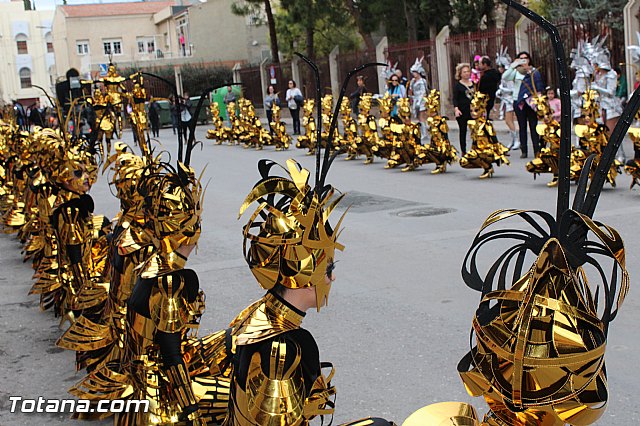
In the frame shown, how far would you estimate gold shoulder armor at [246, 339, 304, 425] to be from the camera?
2830 mm

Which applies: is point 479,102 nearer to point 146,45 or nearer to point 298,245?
point 298,245

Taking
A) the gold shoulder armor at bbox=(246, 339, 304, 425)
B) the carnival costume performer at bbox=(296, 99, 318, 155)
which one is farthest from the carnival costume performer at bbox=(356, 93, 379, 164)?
the gold shoulder armor at bbox=(246, 339, 304, 425)

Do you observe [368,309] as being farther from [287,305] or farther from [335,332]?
[287,305]

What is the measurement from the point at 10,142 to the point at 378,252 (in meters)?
5.18

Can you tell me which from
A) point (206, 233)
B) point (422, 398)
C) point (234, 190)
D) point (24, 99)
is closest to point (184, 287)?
point (422, 398)

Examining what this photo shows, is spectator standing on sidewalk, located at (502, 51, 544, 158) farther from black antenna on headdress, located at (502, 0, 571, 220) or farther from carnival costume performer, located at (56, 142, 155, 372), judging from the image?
black antenna on headdress, located at (502, 0, 571, 220)

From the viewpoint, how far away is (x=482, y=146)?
1326cm

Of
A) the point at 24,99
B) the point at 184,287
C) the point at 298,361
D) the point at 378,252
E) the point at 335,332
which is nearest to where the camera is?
the point at 298,361

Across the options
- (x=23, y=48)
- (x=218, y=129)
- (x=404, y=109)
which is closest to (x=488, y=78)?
(x=404, y=109)

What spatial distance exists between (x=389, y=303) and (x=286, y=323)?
3.80 meters

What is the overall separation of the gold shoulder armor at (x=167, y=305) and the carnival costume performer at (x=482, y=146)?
9.80m

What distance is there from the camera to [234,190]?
14.4m

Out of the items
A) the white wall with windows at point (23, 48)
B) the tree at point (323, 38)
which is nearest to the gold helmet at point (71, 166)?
the tree at point (323, 38)

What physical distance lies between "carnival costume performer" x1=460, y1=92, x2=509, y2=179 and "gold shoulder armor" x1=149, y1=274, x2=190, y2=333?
9.80 metres
